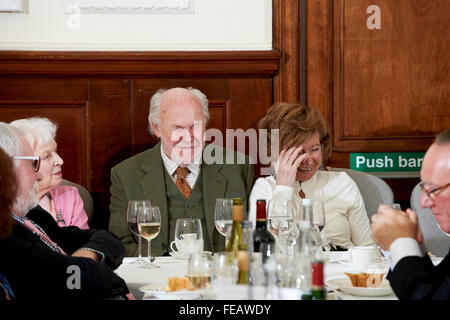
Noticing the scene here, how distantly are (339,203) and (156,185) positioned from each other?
33.9 inches

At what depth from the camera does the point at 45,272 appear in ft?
4.44

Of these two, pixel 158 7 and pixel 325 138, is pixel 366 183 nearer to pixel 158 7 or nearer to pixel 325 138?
pixel 325 138

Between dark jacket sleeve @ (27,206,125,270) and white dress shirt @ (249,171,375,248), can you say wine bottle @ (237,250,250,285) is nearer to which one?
dark jacket sleeve @ (27,206,125,270)

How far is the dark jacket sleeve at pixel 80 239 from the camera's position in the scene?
1.83 m

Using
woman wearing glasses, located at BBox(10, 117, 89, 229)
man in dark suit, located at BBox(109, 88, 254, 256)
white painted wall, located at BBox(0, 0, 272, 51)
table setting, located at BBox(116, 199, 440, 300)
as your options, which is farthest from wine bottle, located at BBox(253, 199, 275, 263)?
white painted wall, located at BBox(0, 0, 272, 51)

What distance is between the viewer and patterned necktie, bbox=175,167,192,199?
288 centimetres

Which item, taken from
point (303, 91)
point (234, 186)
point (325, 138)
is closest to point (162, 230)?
point (234, 186)

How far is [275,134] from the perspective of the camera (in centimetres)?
284

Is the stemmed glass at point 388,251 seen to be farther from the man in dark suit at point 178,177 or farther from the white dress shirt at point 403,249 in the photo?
the man in dark suit at point 178,177

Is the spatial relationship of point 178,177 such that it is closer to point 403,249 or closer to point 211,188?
point 211,188

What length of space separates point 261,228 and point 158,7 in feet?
6.43

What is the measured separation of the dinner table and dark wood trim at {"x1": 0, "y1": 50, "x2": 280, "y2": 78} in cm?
137

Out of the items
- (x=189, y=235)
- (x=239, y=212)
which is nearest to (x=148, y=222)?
(x=189, y=235)

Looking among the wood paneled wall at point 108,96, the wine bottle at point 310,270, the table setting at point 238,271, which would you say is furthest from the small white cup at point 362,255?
the wood paneled wall at point 108,96
